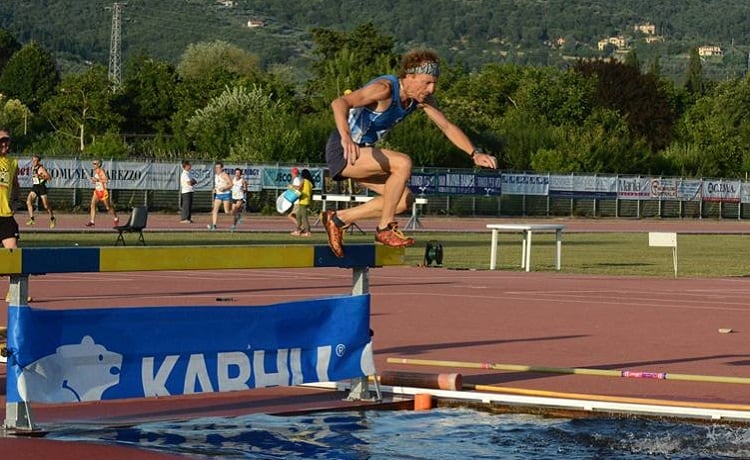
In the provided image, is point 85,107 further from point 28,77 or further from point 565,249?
point 28,77

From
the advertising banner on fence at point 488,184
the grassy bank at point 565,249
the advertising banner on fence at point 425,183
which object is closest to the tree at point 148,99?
the advertising banner on fence at point 488,184

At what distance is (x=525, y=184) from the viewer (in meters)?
67.0

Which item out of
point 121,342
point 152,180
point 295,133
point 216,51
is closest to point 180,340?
point 121,342

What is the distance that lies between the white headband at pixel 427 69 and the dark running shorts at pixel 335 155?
704 millimetres

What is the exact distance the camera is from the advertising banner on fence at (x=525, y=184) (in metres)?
66.4

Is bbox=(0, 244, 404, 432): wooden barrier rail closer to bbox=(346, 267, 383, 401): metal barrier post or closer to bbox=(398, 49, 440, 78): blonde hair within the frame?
bbox=(346, 267, 383, 401): metal barrier post

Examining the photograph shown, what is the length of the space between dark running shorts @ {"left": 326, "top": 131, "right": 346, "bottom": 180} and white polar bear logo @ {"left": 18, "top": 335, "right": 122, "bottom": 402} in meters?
2.21

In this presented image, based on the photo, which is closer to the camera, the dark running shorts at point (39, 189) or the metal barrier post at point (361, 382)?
the metal barrier post at point (361, 382)

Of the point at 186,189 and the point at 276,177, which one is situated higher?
the point at 276,177

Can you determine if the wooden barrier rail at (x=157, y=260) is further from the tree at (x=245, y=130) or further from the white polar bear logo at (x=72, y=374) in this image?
the tree at (x=245, y=130)

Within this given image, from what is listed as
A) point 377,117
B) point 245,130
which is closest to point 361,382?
point 377,117

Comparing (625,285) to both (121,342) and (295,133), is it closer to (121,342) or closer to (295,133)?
(121,342)

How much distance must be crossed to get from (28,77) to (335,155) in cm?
14929

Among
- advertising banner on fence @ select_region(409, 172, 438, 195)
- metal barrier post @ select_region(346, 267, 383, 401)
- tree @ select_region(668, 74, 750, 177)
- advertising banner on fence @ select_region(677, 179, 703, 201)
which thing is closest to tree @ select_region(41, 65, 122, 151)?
tree @ select_region(668, 74, 750, 177)
